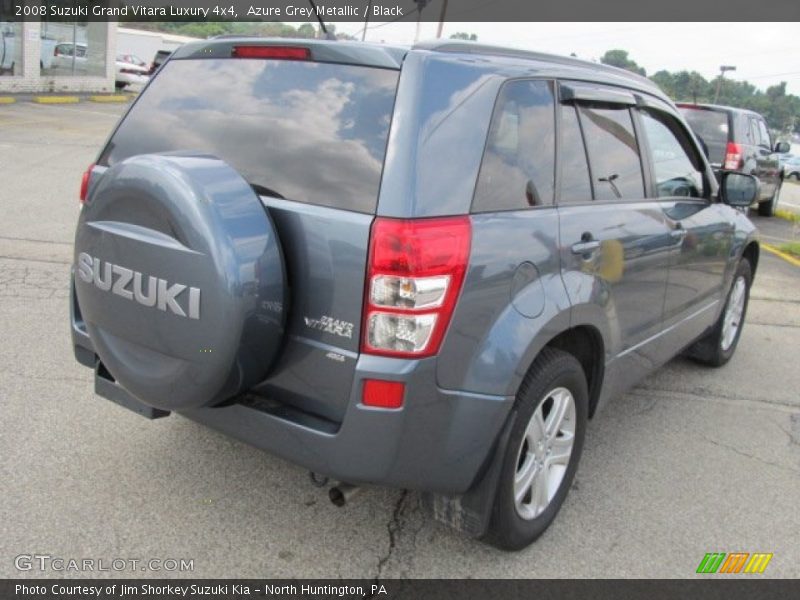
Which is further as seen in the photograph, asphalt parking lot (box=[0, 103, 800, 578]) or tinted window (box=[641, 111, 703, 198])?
tinted window (box=[641, 111, 703, 198])

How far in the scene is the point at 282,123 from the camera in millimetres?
2631

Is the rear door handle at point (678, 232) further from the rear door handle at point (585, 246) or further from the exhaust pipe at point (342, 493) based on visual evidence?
the exhaust pipe at point (342, 493)

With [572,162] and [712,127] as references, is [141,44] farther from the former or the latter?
[572,162]

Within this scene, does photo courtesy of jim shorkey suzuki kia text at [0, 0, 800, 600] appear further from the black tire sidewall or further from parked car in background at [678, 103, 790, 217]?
parked car in background at [678, 103, 790, 217]

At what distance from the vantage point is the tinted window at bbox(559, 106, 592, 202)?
117 inches

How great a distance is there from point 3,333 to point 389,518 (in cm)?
302

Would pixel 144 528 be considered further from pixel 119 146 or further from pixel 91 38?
pixel 91 38

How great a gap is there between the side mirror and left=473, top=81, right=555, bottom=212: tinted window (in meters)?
2.07

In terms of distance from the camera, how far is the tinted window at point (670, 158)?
3.76 m

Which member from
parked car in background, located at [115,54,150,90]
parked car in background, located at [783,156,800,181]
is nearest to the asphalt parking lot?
parked car in background, located at [115,54,150,90]

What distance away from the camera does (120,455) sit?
340 centimetres

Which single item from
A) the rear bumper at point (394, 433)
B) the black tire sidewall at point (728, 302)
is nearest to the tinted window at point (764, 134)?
the black tire sidewall at point (728, 302)

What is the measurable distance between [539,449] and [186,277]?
1.49 meters
